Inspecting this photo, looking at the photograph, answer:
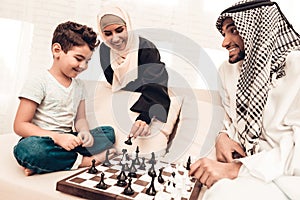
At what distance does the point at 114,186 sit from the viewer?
111 cm

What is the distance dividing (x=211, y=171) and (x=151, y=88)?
569 millimetres

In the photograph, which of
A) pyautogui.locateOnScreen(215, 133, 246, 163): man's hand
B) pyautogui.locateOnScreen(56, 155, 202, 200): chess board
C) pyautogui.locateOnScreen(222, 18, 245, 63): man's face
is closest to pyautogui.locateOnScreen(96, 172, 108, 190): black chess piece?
pyautogui.locateOnScreen(56, 155, 202, 200): chess board

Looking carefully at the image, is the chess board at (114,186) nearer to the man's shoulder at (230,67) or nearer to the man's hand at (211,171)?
the man's hand at (211,171)

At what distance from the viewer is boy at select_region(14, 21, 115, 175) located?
1197mm

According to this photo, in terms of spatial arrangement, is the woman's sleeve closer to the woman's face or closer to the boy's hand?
the woman's face

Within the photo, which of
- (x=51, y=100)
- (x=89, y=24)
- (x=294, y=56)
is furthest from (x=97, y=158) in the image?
(x=89, y=24)

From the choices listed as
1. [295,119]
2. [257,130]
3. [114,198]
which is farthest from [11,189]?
[295,119]

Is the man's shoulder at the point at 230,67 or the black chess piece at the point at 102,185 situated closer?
the black chess piece at the point at 102,185

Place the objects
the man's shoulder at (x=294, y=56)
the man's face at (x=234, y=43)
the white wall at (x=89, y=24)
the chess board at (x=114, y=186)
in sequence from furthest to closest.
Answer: the white wall at (x=89, y=24) < the man's face at (x=234, y=43) < the man's shoulder at (x=294, y=56) < the chess board at (x=114, y=186)

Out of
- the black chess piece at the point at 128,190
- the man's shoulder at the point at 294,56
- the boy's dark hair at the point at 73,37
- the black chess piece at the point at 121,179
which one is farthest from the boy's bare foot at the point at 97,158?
the man's shoulder at the point at 294,56

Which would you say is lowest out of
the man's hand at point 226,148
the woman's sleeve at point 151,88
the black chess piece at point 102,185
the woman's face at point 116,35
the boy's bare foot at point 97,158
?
the boy's bare foot at point 97,158

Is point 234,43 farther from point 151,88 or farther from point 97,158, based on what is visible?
point 97,158

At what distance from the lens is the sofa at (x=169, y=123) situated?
1453 mm

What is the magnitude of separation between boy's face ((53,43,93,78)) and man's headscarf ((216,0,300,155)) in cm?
65
